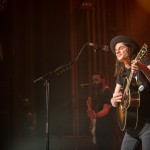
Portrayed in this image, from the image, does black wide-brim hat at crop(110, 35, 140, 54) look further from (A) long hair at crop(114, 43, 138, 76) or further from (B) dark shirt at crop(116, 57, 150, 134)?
(B) dark shirt at crop(116, 57, 150, 134)

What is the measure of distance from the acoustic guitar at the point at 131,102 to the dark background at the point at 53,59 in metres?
3.44

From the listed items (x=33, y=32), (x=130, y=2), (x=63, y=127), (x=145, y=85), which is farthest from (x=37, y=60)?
(x=145, y=85)

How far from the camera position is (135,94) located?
3104 mm

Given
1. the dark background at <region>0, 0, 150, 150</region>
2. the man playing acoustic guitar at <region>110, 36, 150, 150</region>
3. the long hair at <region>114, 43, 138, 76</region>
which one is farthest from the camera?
the dark background at <region>0, 0, 150, 150</region>

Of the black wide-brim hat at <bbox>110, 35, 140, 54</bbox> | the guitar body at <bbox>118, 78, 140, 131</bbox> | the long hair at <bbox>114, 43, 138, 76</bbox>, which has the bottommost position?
the guitar body at <bbox>118, 78, 140, 131</bbox>

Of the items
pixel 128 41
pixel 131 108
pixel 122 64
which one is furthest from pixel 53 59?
pixel 131 108

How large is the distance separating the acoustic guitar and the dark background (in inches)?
135

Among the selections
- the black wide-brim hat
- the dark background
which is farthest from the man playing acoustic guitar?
the dark background

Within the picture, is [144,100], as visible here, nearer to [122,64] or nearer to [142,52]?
[142,52]

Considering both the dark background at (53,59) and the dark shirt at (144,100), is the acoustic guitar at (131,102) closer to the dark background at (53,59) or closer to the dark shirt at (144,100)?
the dark shirt at (144,100)

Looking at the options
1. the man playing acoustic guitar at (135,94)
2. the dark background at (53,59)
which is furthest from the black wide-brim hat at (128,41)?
the dark background at (53,59)

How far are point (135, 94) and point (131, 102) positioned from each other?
87 mm

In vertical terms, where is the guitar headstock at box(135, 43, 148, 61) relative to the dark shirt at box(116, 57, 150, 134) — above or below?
above

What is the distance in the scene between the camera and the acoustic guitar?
3076 millimetres
